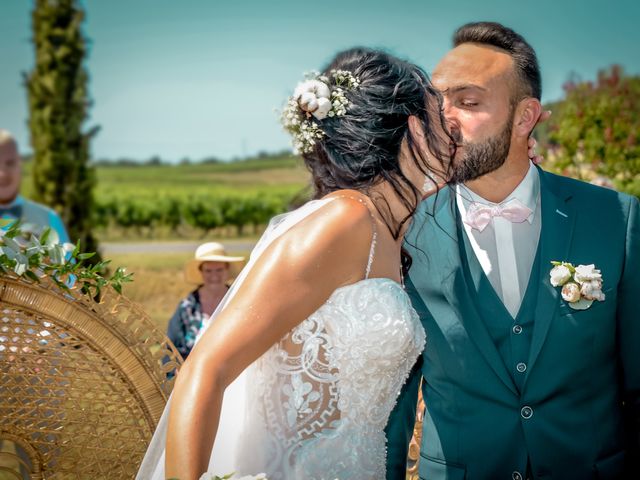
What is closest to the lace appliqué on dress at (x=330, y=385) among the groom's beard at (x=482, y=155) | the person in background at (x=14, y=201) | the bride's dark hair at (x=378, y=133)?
the bride's dark hair at (x=378, y=133)

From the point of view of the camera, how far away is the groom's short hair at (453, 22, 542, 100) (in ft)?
8.39

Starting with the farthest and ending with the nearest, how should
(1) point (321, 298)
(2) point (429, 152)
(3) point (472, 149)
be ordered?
(3) point (472, 149)
(2) point (429, 152)
(1) point (321, 298)

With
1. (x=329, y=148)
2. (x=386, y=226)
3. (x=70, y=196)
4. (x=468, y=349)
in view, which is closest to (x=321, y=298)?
(x=386, y=226)

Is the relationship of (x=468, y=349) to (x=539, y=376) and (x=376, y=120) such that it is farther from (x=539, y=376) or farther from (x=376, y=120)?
(x=376, y=120)

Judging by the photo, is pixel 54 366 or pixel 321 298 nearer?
pixel 321 298

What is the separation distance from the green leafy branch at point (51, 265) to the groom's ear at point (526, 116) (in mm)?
1431

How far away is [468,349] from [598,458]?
0.52 metres

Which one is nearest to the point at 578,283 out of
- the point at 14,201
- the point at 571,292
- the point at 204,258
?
the point at 571,292

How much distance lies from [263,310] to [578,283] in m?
1.02

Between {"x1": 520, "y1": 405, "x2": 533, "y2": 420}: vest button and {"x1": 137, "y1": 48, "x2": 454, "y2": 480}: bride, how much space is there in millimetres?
444

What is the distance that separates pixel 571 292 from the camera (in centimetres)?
215

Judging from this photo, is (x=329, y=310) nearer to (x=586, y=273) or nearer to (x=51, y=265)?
(x=586, y=273)

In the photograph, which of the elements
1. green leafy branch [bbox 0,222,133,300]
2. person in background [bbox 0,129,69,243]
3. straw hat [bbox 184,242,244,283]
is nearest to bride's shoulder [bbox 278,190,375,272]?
green leafy branch [bbox 0,222,133,300]

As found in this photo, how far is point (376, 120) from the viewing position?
2.03 metres
